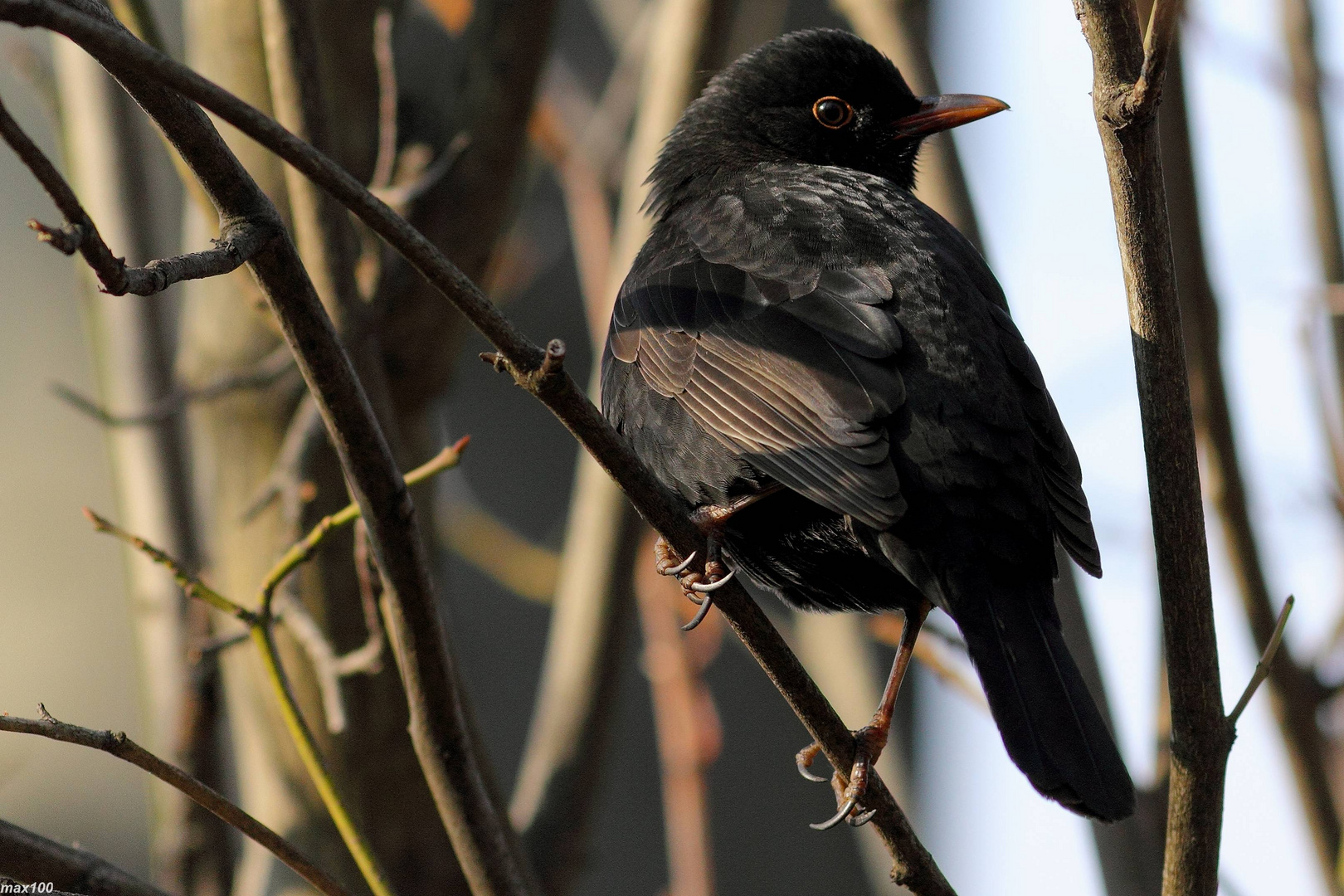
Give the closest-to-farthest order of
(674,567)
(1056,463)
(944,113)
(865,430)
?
(865,430)
(1056,463)
(674,567)
(944,113)

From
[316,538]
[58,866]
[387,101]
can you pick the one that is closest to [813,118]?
[387,101]

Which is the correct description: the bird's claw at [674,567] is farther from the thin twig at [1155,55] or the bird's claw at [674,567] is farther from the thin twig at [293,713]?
the thin twig at [1155,55]

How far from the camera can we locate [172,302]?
5590mm

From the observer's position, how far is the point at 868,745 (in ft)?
9.52

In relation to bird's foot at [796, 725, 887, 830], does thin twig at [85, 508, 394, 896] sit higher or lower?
higher

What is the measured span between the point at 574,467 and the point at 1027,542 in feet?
15.5

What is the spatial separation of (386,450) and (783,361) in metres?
1.06

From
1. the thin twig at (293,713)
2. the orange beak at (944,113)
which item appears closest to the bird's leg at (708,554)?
the thin twig at (293,713)

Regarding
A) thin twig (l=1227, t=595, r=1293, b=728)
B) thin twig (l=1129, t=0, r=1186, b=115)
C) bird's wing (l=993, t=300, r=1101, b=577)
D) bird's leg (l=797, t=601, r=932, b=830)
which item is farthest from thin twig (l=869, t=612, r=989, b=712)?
thin twig (l=1129, t=0, r=1186, b=115)

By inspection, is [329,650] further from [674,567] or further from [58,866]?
[58,866]

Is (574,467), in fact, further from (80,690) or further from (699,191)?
(699,191)

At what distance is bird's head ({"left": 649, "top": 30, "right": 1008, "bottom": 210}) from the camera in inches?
172

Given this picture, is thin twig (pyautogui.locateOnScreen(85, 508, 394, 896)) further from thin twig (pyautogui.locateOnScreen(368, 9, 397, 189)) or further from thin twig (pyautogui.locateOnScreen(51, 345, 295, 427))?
thin twig (pyautogui.locateOnScreen(368, 9, 397, 189))

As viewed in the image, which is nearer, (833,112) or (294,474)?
(294,474)
